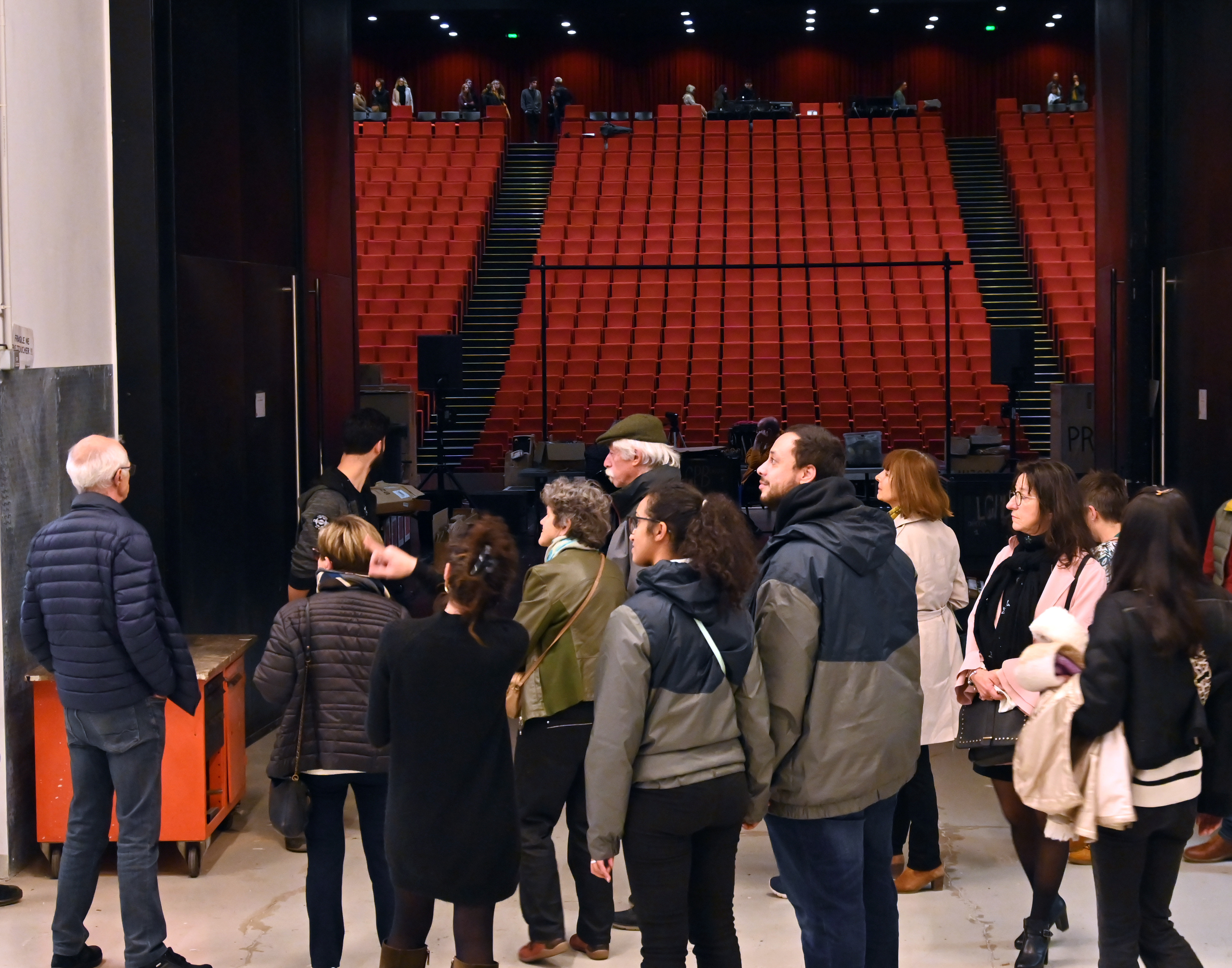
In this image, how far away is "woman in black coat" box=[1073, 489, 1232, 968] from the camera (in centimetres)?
237

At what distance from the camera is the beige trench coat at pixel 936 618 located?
3.40m

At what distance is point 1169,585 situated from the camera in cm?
236

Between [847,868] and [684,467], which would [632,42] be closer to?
[684,467]

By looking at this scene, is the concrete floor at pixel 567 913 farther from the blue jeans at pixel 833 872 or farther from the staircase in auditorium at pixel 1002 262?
the staircase in auditorium at pixel 1002 262

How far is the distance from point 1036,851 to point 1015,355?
775cm

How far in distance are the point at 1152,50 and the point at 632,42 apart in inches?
714

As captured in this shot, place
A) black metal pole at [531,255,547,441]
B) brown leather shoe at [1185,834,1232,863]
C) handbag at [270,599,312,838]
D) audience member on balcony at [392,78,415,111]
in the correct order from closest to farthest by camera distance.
A: handbag at [270,599,312,838] → brown leather shoe at [1185,834,1232,863] → black metal pole at [531,255,547,441] → audience member on balcony at [392,78,415,111]

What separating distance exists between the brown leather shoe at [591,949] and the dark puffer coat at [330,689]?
793mm

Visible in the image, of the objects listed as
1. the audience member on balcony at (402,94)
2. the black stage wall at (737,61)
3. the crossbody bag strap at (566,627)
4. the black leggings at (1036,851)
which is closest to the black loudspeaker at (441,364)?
the crossbody bag strap at (566,627)

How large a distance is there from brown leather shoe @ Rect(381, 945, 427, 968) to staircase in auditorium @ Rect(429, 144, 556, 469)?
1007 centimetres

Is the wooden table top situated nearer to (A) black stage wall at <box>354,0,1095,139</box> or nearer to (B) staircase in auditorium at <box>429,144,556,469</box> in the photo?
(B) staircase in auditorium at <box>429,144,556,469</box>

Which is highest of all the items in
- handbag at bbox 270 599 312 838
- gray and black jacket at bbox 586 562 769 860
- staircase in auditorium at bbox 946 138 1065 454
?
staircase in auditorium at bbox 946 138 1065 454

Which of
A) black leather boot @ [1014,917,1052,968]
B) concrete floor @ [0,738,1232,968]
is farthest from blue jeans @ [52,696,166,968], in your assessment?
black leather boot @ [1014,917,1052,968]

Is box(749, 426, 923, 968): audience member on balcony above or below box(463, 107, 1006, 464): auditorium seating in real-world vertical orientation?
below
